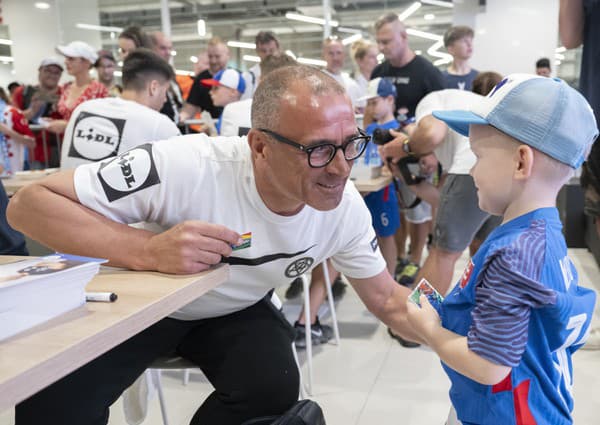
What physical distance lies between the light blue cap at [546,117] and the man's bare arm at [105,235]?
547 millimetres

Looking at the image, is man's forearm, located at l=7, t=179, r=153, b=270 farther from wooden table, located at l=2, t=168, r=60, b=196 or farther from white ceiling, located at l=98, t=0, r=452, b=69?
white ceiling, located at l=98, t=0, r=452, b=69

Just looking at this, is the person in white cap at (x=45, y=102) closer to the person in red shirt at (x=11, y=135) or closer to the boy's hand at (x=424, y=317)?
the person in red shirt at (x=11, y=135)

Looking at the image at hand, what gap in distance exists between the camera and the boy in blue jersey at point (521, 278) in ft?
2.93

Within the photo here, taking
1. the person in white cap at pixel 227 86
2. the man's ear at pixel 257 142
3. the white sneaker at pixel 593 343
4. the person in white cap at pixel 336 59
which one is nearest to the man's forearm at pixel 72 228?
the man's ear at pixel 257 142

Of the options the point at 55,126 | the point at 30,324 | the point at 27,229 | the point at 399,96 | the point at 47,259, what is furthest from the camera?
the point at 55,126

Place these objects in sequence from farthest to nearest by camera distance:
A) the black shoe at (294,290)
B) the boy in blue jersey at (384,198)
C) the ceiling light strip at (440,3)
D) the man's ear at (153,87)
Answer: the ceiling light strip at (440,3) < the black shoe at (294,290) < the boy in blue jersey at (384,198) < the man's ear at (153,87)

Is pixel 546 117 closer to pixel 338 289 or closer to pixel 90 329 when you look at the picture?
pixel 90 329

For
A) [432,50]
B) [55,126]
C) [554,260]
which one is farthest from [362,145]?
[432,50]

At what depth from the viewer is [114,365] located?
1207mm

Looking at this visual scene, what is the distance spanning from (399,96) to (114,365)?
9.29 ft

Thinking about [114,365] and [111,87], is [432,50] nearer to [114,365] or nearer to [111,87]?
[111,87]

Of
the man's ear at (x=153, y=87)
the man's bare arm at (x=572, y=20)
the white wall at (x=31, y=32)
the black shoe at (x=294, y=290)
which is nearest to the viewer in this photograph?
the man's bare arm at (x=572, y=20)

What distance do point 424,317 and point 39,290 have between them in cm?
69

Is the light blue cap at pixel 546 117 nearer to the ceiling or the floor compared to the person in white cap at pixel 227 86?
nearer to the floor
